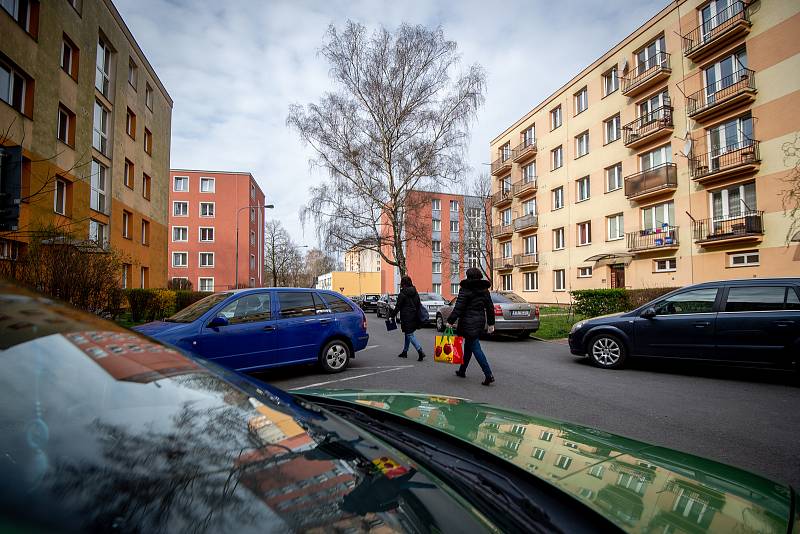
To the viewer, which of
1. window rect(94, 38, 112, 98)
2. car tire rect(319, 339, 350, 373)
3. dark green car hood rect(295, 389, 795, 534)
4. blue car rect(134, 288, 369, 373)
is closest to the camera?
dark green car hood rect(295, 389, 795, 534)

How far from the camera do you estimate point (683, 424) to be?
451cm

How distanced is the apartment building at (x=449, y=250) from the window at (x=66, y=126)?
71.2 ft

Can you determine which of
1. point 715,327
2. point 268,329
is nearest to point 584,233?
point 715,327

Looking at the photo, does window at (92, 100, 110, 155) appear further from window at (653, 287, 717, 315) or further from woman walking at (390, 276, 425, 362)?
window at (653, 287, 717, 315)

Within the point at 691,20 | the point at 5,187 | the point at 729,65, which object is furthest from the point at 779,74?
the point at 5,187

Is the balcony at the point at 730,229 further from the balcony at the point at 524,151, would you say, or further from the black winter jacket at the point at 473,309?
the black winter jacket at the point at 473,309

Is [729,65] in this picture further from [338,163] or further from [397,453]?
[397,453]

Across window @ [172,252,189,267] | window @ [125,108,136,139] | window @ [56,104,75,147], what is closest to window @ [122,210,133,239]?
window @ [125,108,136,139]

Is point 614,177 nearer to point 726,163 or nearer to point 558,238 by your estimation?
point 558,238

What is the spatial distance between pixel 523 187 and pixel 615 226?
9.38 metres

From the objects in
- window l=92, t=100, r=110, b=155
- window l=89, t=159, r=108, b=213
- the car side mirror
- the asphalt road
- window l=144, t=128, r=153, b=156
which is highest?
window l=144, t=128, r=153, b=156

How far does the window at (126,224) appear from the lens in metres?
19.9

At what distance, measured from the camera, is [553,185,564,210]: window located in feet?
94.1

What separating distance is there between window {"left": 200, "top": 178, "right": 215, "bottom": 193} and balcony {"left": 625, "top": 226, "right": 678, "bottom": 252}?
135 feet
